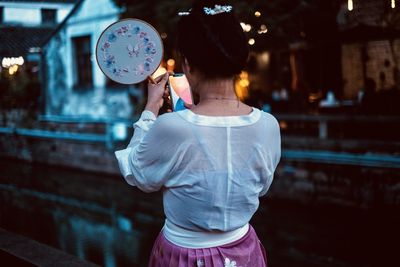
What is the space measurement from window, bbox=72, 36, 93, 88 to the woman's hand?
1454 centimetres

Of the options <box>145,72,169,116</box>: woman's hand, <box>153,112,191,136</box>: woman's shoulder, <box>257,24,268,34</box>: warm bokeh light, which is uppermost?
<box>257,24,268,34</box>: warm bokeh light

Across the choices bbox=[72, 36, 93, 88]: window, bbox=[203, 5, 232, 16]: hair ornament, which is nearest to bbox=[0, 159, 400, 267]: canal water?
bbox=[203, 5, 232, 16]: hair ornament

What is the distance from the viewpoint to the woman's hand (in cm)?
188

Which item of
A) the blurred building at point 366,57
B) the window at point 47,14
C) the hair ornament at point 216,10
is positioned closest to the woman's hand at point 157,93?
the hair ornament at point 216,10

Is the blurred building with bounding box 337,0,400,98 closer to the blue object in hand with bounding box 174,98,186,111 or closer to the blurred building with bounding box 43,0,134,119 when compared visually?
the blurred building with bounding box 43,0,134,119

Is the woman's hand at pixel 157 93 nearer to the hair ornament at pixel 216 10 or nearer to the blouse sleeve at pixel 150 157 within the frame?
the blouse sleeve at pixel 150 157

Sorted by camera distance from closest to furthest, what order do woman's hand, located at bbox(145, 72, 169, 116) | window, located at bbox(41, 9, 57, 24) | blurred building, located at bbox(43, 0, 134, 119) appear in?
woman's hand, located at bbox(145, 72, 169, 116) → window, located at bbox(41, 9, 57, 24) → blurred building, located at bbox(43, 0, 134, 119)

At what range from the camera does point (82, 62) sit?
53.9 ft

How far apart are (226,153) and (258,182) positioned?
22cm

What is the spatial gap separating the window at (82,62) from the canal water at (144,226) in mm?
5995

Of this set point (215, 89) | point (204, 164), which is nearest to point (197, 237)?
point (204, 164)

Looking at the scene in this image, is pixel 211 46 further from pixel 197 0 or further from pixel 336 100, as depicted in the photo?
pixel 336 100

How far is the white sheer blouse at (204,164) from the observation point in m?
1.57

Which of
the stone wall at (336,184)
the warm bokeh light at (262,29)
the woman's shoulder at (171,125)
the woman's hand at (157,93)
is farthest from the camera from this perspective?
the warm bokeh light at (262,29)
